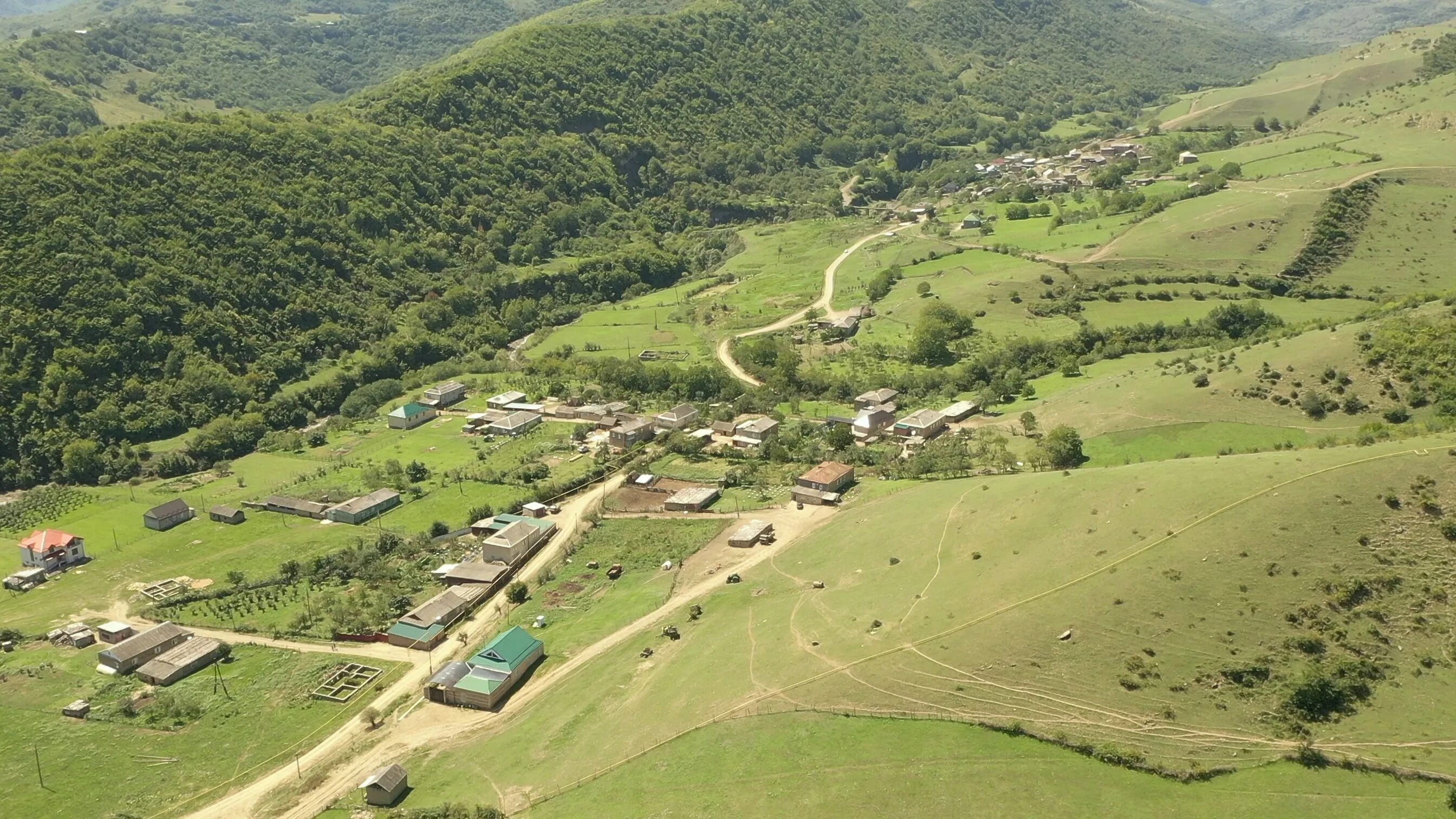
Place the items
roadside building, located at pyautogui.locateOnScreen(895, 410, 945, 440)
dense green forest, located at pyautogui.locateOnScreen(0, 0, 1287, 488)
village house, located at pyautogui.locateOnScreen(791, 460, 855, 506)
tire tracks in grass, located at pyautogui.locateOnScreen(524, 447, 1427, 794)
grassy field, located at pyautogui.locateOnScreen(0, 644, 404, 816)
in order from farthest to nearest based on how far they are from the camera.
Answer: dense green forest, located at pyautogui.locateOnScreen(0, 0, 1287, 488)
roadside building, located at pyautogui.locateOnScreen(895, 410, 945, 440)
village house, located at pyautogui.locateOnScreen(791, 460, 855, 506)
grassy field, located at pyautogui.locateOnScreen(0, 644, 404, 816)
tire tracks in grass, located at pyautogui.locateOnScreen(524, 447, 1427, 794)

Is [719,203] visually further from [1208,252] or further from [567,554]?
[567,554]

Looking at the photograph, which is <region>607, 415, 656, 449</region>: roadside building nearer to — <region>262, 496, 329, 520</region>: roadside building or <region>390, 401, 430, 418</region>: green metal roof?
<region>390, 401, 430, 418</region>: green metal roof

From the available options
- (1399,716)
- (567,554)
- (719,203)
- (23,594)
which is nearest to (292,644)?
(567,554)

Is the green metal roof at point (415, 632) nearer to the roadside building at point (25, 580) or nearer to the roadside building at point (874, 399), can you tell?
the roadside building at point (25, 580)

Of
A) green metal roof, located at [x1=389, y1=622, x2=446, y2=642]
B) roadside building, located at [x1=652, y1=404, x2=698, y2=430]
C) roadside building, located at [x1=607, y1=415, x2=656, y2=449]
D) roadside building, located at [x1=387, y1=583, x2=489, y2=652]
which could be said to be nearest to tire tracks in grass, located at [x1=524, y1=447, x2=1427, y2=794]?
green metal roof, located at [x1=389, y1=622, x2=446, y2=642]

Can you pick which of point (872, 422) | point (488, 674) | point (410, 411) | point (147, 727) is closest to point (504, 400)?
point (410, 411)

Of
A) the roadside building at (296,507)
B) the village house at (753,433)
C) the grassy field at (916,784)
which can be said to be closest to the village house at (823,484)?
the village house at (753,433)
